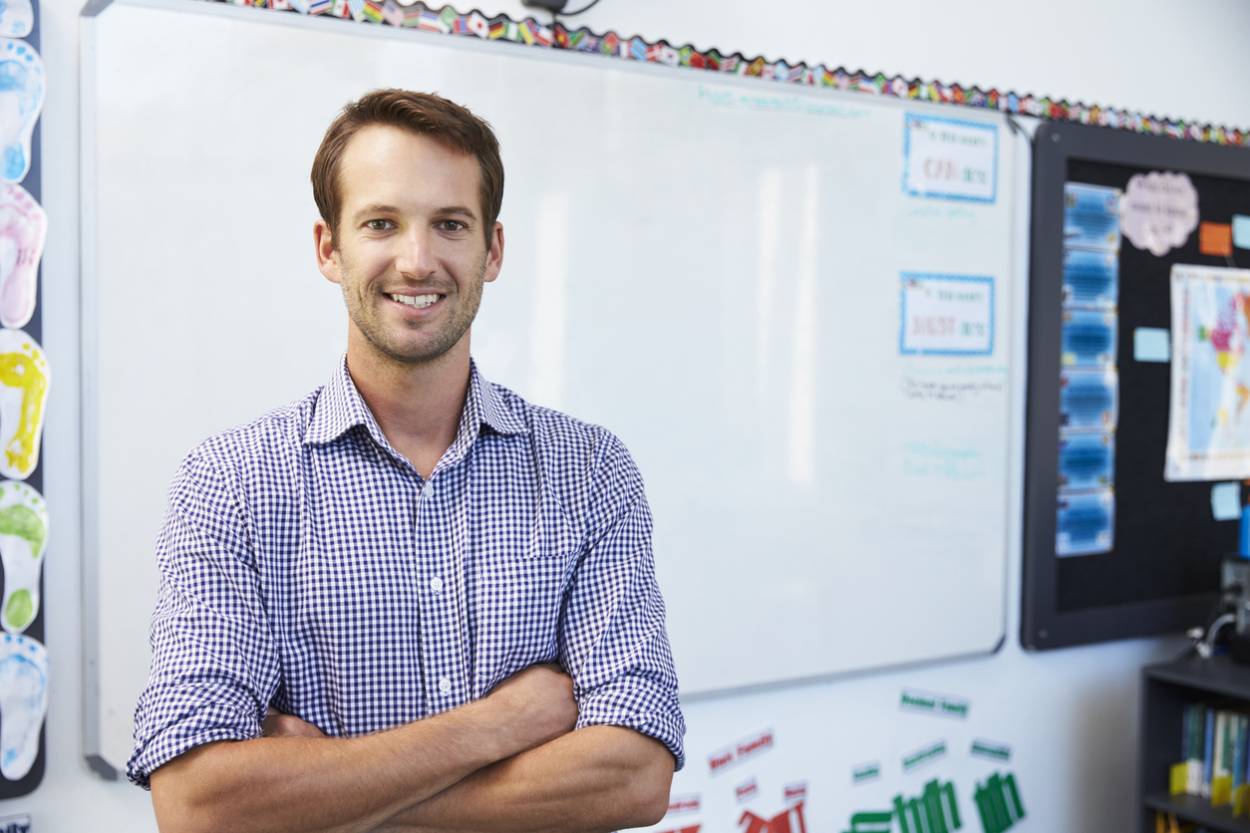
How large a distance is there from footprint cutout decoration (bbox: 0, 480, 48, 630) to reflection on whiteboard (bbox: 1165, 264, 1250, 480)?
2.54 meters

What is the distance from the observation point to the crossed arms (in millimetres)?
1160

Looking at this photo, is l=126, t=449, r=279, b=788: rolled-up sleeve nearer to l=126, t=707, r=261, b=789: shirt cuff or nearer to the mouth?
l=126, t=707, r=261, b=789: shirt cuff

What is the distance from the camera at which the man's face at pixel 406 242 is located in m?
1.30

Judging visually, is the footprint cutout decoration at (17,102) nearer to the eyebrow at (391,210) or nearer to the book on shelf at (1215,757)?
the eyebrow at (391,210)

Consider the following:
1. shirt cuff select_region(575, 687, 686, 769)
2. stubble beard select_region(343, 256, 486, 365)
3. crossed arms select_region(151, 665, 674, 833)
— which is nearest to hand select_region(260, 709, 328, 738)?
crossed arms select_region(151, 665, 674, 833)

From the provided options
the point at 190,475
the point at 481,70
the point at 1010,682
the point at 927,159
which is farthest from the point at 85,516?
the point at 1010,682

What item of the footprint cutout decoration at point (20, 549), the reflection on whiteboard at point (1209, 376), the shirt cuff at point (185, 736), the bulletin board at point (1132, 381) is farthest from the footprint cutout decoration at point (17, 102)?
the reflection on whiteboard at point (1209, 376)

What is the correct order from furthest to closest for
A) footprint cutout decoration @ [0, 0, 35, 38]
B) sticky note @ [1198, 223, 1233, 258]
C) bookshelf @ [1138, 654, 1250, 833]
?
sticky note @ [1198, 223, 1233, 258] < bookshelf @ [1138, 654, 1250, 833] < footprint cutout decoration @ [0, 0, 35, 38]

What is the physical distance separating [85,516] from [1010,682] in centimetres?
206

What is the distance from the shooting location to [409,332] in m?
1.31

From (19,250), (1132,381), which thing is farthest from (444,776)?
(1132,381)

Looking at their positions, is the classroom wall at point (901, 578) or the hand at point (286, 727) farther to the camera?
the classroom wall at point (901, 578)

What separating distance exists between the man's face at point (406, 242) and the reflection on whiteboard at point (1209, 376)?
7.18ft

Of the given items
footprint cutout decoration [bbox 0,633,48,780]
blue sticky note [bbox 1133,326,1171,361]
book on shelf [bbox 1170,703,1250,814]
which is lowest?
book on shelf [bbox 1170,703,1250,814]
